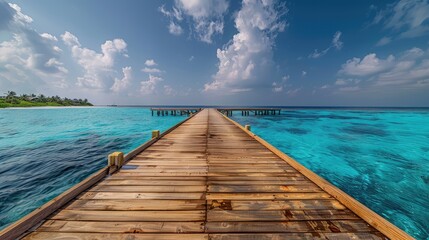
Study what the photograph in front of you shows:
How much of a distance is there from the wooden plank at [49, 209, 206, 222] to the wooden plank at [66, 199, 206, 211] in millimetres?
89

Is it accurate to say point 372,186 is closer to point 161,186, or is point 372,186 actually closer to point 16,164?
point 161,186

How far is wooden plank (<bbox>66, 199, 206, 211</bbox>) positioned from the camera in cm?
259

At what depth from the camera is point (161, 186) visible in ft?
10.8

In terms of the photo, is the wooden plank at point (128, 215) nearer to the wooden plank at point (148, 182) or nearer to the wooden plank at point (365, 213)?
the wooden plank at point (148, 182)

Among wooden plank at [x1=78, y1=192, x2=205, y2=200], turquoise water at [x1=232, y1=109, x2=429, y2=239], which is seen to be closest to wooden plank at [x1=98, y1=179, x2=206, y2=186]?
wooden plank at [x1=78, y1=192, x2=205, y2=200]

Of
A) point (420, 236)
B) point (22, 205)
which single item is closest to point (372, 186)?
point (420, 236)

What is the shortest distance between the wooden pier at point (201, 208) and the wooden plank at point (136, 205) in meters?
0.02

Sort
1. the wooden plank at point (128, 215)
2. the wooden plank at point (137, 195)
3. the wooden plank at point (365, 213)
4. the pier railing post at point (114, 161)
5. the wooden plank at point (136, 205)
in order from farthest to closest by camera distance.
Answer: the pier railing post at point (114, 161), the wooden plank at point (137, 195), the wooden plank at point (136, 205), the wooden plank at point (128, 215), the wooden plank at point (365, 213)

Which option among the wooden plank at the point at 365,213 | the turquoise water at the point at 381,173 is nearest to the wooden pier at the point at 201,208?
the wooden plank at the point at 365,213

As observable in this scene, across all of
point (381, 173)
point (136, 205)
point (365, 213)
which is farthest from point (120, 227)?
point (381, 173)

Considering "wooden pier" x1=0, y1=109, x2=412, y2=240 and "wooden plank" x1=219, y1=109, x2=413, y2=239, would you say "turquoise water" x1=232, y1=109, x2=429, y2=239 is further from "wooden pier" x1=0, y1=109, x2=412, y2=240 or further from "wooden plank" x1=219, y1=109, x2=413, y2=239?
"wooden pier" x1=0, y1=109, x2=412, y2=240

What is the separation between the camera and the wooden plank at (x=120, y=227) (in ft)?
7.00

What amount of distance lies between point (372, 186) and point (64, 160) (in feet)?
49.7

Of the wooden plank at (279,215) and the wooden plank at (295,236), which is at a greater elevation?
the wooden plank at (279,215)
